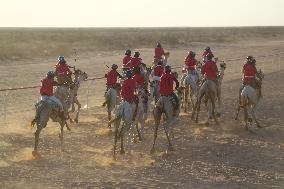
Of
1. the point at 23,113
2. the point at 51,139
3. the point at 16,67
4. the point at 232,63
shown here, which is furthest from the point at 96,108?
the point at 232,63

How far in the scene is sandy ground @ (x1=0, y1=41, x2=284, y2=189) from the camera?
13633 millimetres

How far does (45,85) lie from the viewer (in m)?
16.5

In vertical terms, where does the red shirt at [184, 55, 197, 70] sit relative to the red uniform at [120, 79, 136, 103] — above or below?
above

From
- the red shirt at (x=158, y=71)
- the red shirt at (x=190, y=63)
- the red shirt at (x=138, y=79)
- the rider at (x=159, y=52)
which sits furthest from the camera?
the rider at (x=159, y=52)

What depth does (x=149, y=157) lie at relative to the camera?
1623 cm

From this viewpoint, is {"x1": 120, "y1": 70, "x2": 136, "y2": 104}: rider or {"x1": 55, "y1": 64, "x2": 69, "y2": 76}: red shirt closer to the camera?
{"x1": 120, "y1": 70, "x2": 136, "y2": 104}: rider

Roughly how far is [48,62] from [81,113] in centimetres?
3194

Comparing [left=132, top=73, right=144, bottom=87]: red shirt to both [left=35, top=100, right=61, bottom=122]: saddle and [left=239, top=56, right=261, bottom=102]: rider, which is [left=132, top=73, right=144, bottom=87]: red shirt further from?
[left=239, top=56, right=261, bottom=102]: rider

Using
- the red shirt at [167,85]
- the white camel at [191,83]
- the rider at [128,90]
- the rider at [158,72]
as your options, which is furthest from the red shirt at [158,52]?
the rider at [128,90]

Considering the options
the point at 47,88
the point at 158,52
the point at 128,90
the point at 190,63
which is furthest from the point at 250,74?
the point at 47,88

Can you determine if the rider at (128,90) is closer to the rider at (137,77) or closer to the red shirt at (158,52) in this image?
the rider at (137,77)

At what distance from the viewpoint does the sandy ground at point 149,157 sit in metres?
13.6

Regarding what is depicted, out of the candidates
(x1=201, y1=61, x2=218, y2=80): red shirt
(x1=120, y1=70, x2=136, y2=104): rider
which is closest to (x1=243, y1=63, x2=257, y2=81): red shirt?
(x1=201, y1=61, x2=218, y2=80): red shirt

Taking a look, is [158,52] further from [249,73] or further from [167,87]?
[167,87]
